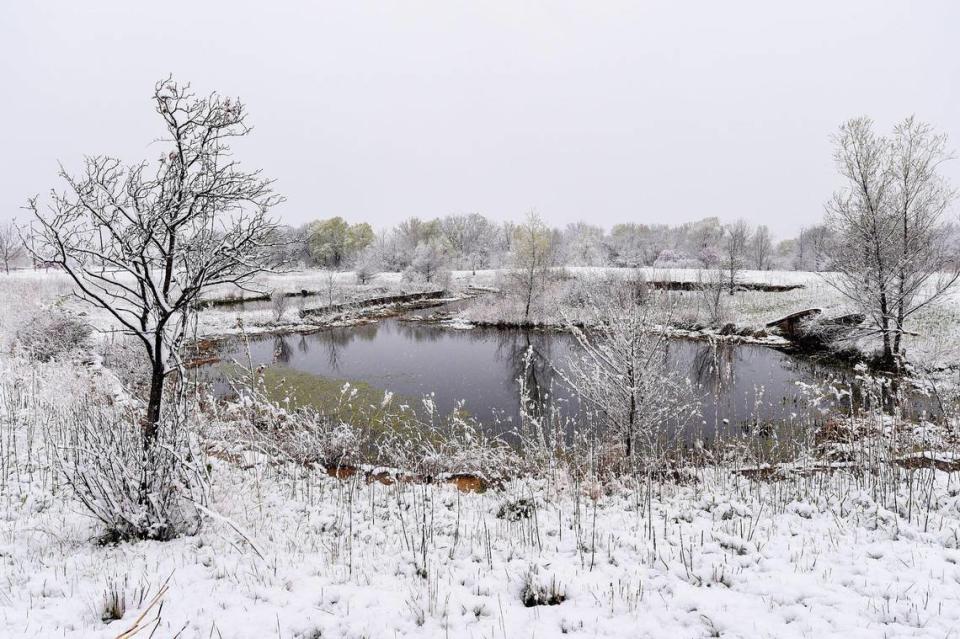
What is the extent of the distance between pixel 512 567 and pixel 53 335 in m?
21.0

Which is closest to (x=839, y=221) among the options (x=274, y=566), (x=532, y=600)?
(x=532, y=600)

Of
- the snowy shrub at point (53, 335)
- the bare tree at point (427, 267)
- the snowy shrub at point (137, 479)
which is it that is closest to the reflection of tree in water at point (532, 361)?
the snowy shrub at point (137, 479)

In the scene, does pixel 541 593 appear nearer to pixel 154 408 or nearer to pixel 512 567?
pixel 512 567

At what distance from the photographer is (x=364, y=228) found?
78.1 metres

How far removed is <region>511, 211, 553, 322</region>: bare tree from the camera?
28797mm

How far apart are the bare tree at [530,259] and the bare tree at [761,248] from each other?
38.0 m

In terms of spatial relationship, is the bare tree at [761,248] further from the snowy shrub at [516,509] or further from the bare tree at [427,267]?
the snowy shrub at [516,509]

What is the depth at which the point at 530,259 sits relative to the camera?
28.7m

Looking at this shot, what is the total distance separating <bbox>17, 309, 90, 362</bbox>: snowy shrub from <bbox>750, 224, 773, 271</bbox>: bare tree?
62.3 m

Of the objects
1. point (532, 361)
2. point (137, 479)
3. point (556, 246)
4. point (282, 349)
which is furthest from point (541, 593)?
point (556, 246)

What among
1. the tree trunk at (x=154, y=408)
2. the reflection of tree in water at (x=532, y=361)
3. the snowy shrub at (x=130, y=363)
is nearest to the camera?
the tree trunk at (x=154, y=408)

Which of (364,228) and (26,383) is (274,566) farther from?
(364,228)

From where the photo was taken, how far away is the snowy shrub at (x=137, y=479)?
4.02 m

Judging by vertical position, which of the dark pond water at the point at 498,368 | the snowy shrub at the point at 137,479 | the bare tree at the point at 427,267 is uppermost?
the bare tree at the point at 427,267
